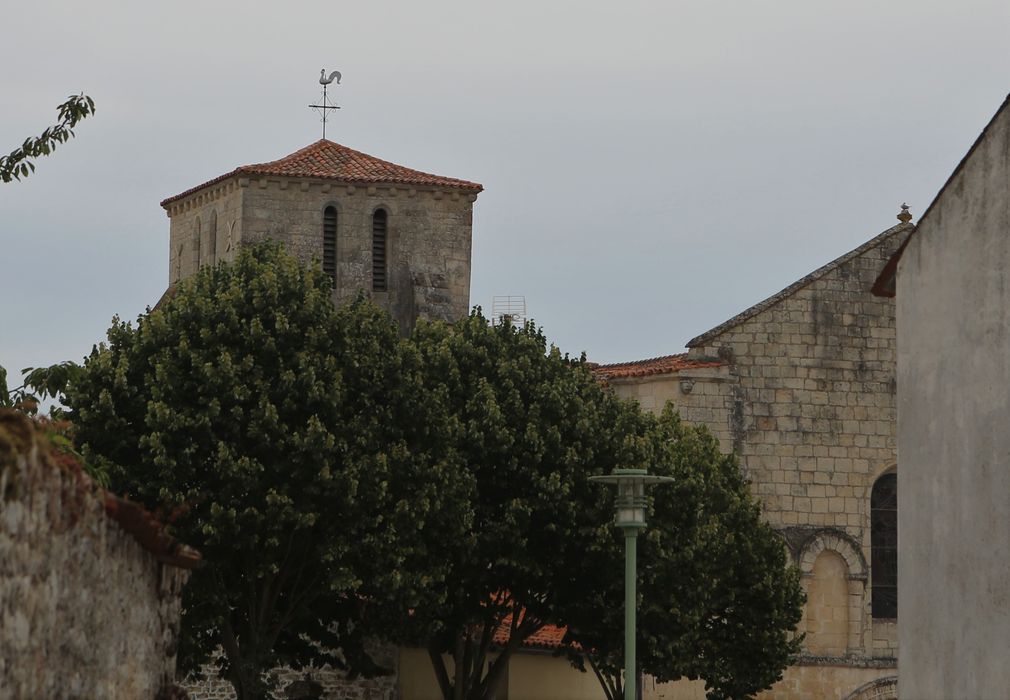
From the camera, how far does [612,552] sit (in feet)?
114

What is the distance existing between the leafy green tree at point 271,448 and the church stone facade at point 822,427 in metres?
Result: 14.3

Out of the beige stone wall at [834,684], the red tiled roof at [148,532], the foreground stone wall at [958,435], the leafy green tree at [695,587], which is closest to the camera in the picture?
the red tiled roof at [148,532]

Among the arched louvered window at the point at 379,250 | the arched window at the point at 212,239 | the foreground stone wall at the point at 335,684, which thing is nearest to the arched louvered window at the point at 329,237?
the arched louvered window at the point at 379,250

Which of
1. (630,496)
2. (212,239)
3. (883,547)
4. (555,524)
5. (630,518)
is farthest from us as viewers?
(212,239)

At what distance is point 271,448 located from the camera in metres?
31.3

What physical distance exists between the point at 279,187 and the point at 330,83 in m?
5.99

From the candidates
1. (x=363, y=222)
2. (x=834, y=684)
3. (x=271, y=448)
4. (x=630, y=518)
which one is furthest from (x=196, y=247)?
(x=630, y=518)

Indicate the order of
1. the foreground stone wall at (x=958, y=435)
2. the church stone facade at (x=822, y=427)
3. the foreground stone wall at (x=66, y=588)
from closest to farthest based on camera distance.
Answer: the foreground stone wall at (x=66, y=588) < the foreground stone wall at (x=958, y=435) < the church stone facade at (x=822, y=427)

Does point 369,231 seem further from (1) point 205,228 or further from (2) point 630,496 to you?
(2) point 630,496

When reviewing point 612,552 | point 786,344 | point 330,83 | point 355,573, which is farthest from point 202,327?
point 330,83

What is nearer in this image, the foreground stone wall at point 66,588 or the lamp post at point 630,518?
the foreground stone wall at point 66,588

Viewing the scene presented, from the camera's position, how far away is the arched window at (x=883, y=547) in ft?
155

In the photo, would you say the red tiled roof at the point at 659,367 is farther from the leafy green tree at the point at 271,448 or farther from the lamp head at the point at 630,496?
the lamp head at the point at 630,496

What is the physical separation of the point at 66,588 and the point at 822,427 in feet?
113
